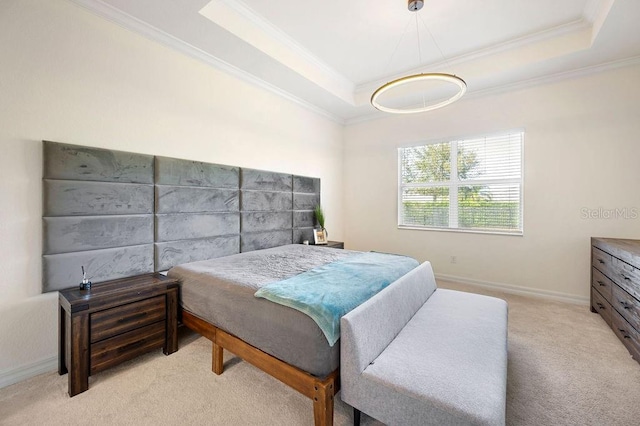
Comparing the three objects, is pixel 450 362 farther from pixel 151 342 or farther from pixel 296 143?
pixel 296 143

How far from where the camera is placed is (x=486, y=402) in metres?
1.09

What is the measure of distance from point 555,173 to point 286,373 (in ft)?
12.7

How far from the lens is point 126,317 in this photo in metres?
1.90

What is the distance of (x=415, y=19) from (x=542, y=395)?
333cm

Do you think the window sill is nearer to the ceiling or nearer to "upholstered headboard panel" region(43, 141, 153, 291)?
the ceiling

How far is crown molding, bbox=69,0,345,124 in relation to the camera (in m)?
2.17

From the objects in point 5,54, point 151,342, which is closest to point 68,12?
point 5,54

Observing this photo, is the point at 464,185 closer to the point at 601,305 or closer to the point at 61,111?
the point at 601,305

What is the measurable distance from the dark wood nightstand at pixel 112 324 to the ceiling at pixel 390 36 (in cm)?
226

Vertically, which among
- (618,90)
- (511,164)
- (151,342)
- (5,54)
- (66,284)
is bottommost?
(151,342)

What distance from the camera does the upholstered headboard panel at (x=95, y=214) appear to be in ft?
6.35

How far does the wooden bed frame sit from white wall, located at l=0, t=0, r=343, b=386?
1.24 m

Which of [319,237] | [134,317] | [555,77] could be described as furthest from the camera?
[319,237]

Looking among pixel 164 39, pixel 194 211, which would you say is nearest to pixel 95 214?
pixel 194 211
